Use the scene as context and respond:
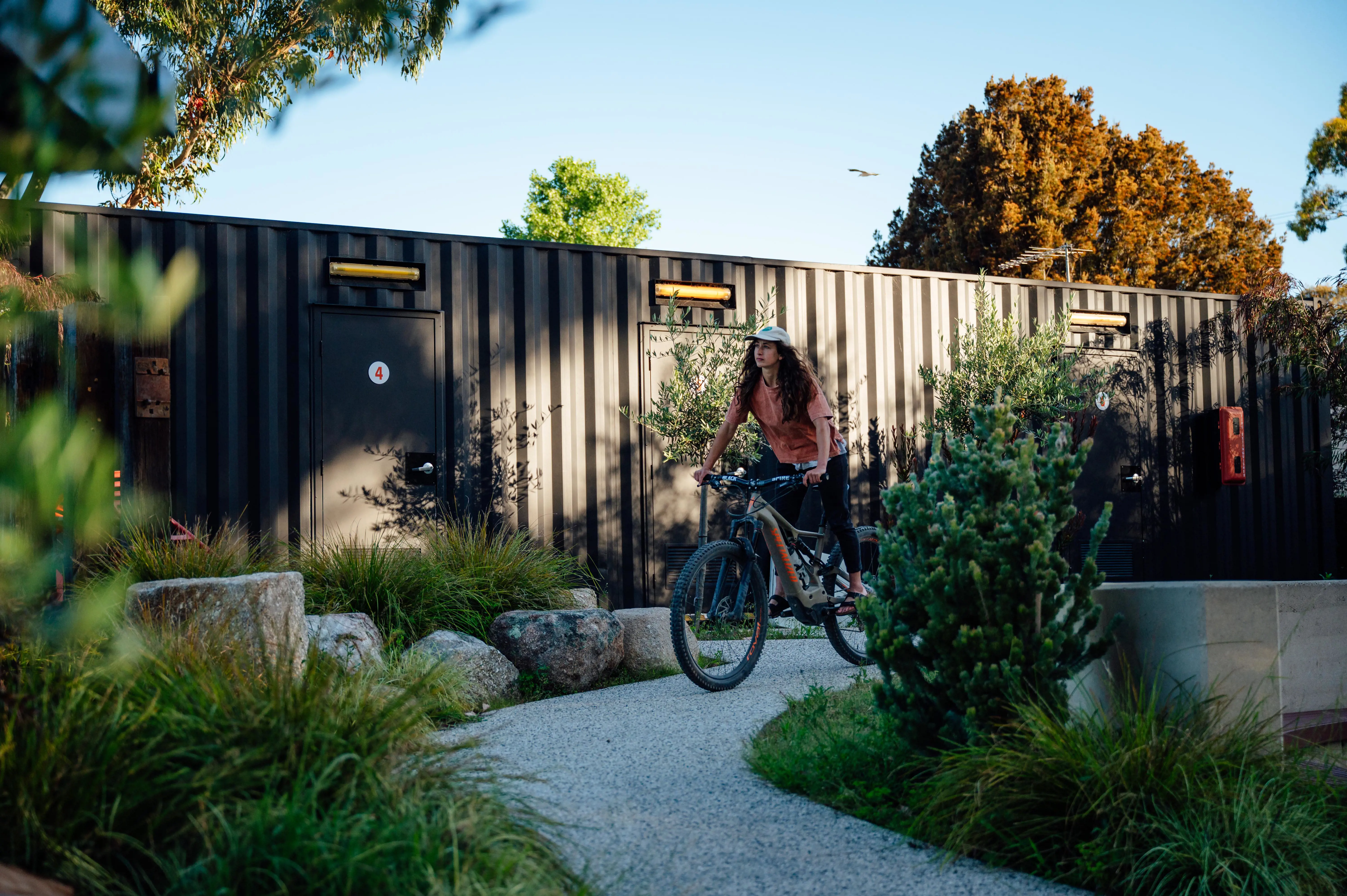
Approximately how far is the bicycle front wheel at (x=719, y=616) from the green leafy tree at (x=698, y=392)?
3227 millimetres

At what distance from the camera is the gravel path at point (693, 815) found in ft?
8.05

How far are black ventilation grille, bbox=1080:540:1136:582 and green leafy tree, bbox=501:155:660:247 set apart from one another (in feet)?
85.6

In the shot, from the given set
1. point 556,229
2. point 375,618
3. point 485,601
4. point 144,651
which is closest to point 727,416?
point 485,601

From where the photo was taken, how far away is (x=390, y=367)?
7.70 m

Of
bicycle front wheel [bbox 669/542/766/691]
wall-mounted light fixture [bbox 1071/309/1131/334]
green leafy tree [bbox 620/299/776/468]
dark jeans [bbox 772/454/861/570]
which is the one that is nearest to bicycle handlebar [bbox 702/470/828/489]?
dark jeans [bbox 772/454/861/570]

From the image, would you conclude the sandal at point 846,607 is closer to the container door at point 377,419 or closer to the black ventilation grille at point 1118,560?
the container door at point 377,419

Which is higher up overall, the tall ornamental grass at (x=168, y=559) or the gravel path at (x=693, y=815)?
the tall ornamental grass at (x=168, y=559)

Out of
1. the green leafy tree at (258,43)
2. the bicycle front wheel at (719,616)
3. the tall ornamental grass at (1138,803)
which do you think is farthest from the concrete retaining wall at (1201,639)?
the green leafy tree at (258,43)

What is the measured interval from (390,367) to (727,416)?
3548 millimetres

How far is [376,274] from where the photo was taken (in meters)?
7.70

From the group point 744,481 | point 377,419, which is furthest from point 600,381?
point 744,481

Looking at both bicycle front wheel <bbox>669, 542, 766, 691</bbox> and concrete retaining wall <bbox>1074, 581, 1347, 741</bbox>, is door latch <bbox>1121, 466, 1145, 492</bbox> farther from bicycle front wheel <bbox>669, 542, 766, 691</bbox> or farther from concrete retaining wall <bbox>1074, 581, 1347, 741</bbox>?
concrete retaining wall <bbox>1074, 581, 1347, 741</bbox>

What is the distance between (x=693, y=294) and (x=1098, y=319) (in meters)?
4.28

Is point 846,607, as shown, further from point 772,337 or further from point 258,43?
point 258,43
